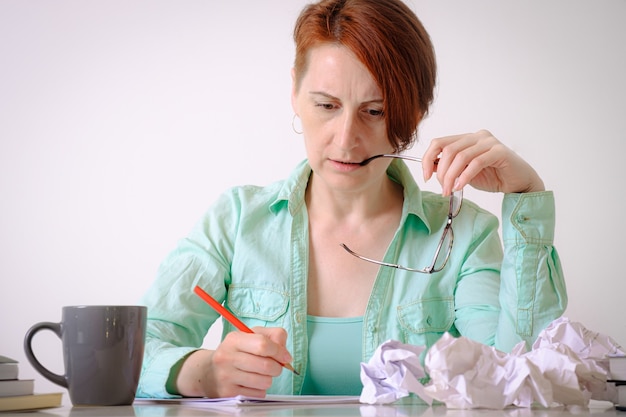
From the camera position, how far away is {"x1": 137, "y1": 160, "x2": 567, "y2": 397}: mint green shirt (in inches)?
→ 58.6

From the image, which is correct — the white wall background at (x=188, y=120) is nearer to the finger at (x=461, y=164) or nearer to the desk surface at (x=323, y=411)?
the finger at (x=461, y=164)

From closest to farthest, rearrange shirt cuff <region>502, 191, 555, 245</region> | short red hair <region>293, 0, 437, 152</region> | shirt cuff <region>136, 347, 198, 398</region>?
shirt cuff <region>136, 347, 198, 398</region> → shirt cuff <region>502, 191, 555, 245</region> → short red hair <region>293, 0, 437, 152</region>

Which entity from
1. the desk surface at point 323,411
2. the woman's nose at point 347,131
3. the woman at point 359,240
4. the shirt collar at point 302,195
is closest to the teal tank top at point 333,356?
the woman at point 359,240

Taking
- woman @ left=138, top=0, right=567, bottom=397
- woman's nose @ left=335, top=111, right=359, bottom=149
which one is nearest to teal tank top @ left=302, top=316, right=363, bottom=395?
woman @ left=138, top=0, right=567, bottom=397

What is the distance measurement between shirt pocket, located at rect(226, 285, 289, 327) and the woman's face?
0.26 m

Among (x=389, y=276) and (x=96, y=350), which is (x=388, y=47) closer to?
(x=389, y=276)

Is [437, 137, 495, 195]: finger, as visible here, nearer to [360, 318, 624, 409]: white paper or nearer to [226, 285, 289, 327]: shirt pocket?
[360, 318, 624, 409]: white paper

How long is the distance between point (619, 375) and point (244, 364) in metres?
0.50

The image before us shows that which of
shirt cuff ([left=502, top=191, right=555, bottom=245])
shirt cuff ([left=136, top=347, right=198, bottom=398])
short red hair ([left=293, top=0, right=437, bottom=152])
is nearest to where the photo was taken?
shirt cuff ([left=136, top=347, right=198, bottom=398])

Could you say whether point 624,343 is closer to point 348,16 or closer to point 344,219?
point 344,219

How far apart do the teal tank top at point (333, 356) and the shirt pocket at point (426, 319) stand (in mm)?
95

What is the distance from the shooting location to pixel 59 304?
10.4 ft

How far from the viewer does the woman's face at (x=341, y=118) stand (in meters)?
1.56

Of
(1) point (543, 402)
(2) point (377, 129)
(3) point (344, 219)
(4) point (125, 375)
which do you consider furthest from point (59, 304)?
(1) point (543, 402)
